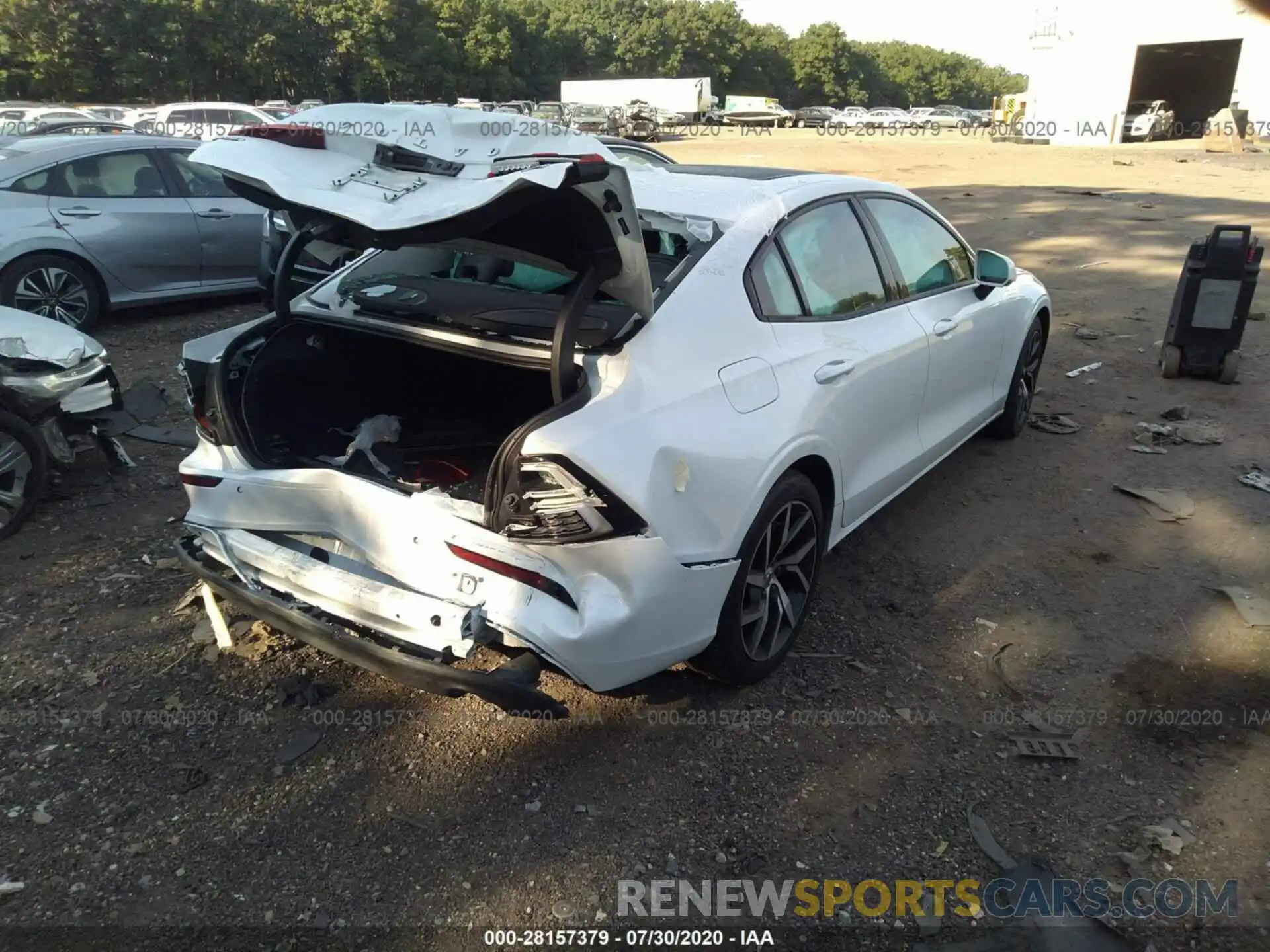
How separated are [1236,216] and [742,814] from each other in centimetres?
1604

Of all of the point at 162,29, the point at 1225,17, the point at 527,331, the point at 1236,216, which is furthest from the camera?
the point at 162,29

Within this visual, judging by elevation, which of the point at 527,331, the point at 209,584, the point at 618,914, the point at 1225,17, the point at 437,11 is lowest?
the point at 618,914

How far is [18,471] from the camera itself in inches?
165

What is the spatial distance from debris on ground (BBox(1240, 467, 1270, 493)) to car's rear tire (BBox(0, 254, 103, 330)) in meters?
8.07

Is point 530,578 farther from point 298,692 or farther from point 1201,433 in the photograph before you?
point 1201,433

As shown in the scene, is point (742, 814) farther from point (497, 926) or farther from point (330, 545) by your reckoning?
point (330, 545)

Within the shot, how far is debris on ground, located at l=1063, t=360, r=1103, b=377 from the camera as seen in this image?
680 cm

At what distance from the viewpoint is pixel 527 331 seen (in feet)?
8.89

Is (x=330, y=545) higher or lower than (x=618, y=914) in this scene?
higher

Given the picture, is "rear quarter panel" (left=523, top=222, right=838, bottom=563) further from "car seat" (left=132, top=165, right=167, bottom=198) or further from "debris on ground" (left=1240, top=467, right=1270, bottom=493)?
"car seat" (left=132, top=165, right=167, bottom=198)

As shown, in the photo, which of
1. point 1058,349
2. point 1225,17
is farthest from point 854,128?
point 1058,349

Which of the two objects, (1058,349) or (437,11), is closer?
(1058,349)

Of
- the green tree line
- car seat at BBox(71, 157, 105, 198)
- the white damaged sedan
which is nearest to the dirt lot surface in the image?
the white damaged sedan

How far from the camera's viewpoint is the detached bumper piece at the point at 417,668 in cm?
231
